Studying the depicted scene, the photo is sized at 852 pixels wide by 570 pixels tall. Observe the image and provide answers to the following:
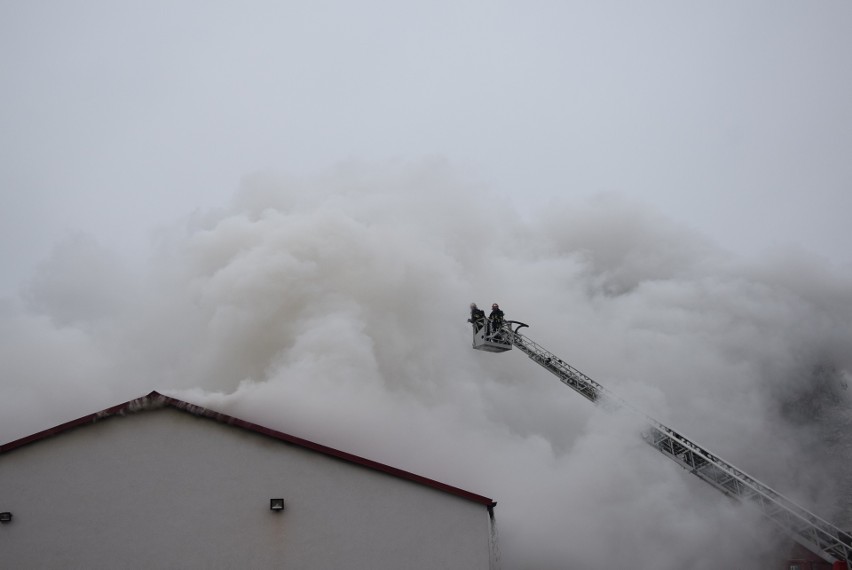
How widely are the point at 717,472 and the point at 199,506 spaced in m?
11.8

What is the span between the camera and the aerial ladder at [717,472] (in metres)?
13.1

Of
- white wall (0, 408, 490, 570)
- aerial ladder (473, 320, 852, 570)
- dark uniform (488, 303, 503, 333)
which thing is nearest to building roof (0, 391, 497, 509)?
white wall (0, 408, 490, 570)

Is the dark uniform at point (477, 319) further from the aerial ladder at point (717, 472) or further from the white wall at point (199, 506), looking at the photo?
the white wall at point (199, 506)

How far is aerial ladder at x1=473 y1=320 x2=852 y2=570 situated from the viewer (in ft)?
43.0

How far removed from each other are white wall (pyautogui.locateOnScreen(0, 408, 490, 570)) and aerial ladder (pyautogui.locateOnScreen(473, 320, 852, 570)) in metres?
6.46

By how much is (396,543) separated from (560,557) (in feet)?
28.6

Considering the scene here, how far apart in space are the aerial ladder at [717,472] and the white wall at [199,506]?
6458 mm

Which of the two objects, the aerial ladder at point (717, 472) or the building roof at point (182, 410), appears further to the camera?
the aerial ladder at point (717, 472)

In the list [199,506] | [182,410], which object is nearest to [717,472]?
[199,506]

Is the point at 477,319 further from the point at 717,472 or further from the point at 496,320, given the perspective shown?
the point at 717,472

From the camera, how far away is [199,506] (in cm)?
1109

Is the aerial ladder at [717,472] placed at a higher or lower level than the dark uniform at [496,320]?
lower

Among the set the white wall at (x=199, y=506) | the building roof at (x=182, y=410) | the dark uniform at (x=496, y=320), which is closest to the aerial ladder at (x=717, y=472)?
Answer: the dark uniform at (x=496, y=320)

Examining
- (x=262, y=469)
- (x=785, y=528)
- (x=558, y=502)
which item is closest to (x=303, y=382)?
(x=262, y=469)
